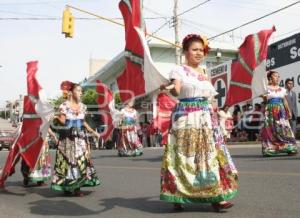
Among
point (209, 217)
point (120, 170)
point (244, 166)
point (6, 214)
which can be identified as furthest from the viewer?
point (120, 170)

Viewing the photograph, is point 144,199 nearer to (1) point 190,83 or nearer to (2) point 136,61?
(1) point 190,83

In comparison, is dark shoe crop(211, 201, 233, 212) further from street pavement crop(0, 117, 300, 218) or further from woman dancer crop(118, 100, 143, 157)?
woman dancer crop(118, 100, 143, 157)

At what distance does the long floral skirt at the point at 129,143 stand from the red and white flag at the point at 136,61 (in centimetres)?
1163

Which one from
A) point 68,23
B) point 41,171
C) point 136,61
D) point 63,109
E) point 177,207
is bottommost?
point 177,207

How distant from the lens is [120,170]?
12.2 meters

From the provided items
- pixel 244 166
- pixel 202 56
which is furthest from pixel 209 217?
pixel 244 166

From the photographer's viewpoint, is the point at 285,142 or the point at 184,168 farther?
the point at 285,142

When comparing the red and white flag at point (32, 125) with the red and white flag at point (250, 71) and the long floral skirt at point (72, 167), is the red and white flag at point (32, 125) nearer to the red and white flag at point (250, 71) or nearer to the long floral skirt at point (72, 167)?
the long floral skirt at point (72, 167)

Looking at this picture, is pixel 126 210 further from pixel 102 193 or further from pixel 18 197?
pixel 18 197

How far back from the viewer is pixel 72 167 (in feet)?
26.2

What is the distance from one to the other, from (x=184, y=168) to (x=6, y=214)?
2.34 metres

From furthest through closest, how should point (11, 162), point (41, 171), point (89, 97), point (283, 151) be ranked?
point (89, 97), point (283, 151), point (41, 171), point (11, 162)

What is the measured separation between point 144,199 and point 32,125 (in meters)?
2.38

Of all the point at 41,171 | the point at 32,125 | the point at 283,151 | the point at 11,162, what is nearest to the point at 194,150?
the point at 32,125
